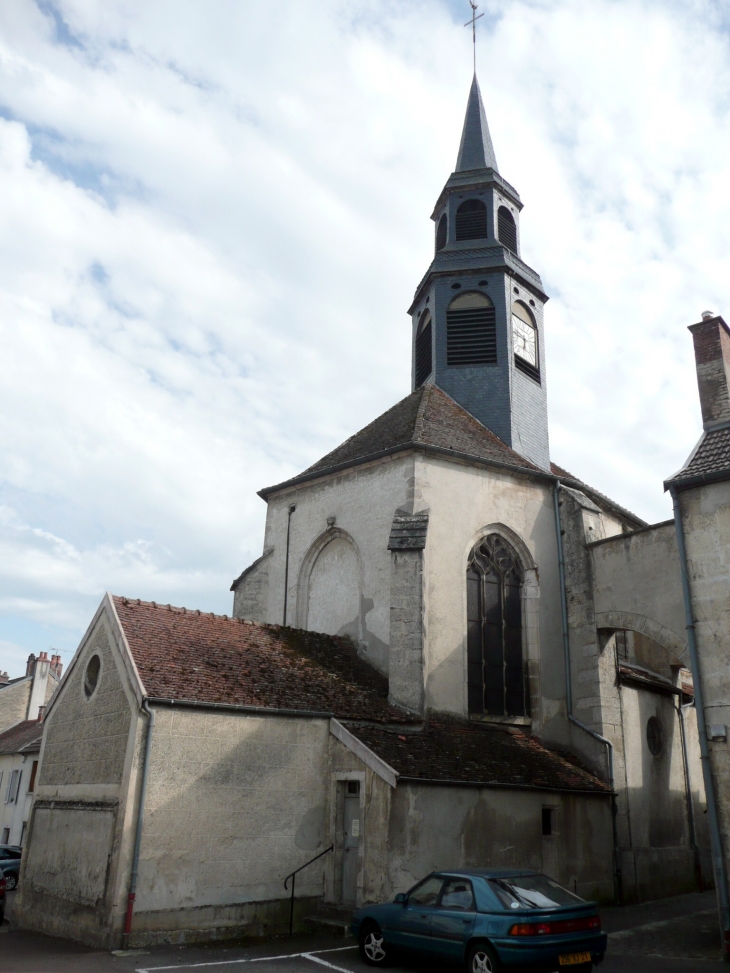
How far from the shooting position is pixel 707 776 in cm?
1122

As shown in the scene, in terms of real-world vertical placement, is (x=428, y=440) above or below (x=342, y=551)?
above

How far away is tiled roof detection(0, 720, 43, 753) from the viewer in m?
27.8

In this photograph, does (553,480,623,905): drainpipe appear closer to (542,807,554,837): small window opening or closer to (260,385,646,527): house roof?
(260,385,646,527): house roof

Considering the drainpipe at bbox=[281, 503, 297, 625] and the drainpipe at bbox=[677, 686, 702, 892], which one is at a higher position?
the drainpipe at bbox=[281, 503, 297, 625]

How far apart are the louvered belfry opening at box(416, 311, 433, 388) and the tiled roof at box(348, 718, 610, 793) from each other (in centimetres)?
987

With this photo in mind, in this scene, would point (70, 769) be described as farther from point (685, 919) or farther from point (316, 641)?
point (685, 919)

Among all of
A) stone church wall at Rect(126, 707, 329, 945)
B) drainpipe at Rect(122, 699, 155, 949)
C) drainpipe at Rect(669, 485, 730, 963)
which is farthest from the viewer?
stone church wall at Rect(126, 707, 329, 945)

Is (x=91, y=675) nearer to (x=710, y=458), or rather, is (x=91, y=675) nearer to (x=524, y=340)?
(x=710, y=458)

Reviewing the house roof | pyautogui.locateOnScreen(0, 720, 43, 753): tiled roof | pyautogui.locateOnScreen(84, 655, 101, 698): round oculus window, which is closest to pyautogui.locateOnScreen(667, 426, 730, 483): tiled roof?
the house roof

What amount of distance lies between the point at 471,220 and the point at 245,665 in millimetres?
14990

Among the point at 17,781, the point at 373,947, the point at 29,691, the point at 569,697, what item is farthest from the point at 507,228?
the point at 29,691

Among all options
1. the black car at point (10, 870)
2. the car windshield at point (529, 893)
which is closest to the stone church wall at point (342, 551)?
the car windshield at point (529, 893)

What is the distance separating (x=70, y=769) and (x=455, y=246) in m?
16.4

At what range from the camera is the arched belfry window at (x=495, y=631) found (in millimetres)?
16297
